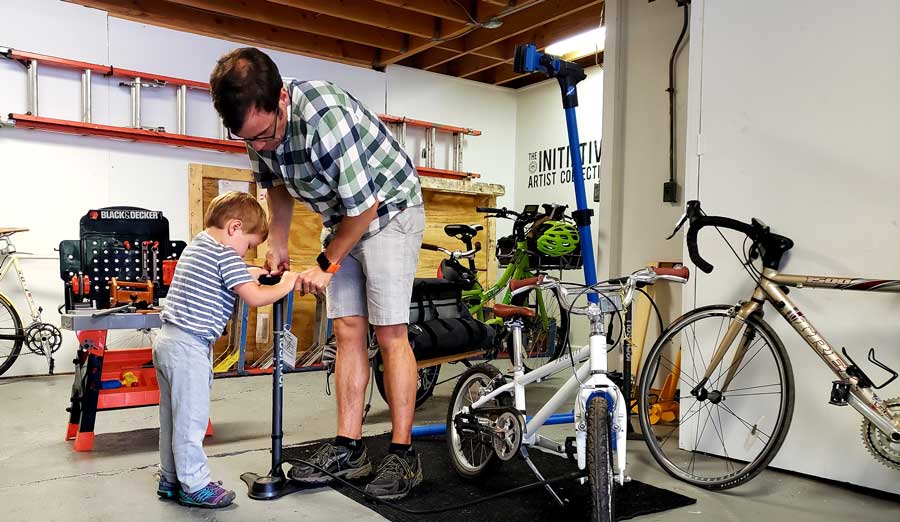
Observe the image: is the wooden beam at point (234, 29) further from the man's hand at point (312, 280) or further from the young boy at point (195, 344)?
the man's hand at point (312, 280)

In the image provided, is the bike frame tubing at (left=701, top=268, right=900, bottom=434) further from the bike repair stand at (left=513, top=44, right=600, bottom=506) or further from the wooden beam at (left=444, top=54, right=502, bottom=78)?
the wooden beam at (left=444, top=54, right=502, bottom=78)

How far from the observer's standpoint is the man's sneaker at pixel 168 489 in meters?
2.19

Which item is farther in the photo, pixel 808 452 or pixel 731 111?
pixel 731 111

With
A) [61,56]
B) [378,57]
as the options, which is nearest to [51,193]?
[61,56]

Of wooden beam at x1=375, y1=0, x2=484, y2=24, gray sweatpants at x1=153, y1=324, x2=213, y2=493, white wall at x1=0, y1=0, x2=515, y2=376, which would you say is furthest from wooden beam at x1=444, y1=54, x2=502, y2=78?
gray sweatpants at x1=153, y1=324, x2=213, y2=493

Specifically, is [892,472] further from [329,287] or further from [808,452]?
[329,287]

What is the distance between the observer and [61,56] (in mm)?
4918

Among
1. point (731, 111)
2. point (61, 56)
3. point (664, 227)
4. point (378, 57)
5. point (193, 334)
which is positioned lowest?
point (193, 334)

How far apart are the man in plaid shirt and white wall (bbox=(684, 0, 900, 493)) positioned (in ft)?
4.60

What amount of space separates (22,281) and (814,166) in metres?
5.00

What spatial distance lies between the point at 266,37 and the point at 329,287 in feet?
14.7

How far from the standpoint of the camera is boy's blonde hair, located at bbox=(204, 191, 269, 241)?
2.19m

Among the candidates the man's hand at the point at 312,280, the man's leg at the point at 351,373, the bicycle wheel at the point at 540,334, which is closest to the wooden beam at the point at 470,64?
the bicycle wheel at the point at 540,334

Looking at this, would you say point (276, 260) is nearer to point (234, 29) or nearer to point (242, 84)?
point (242, 84)
